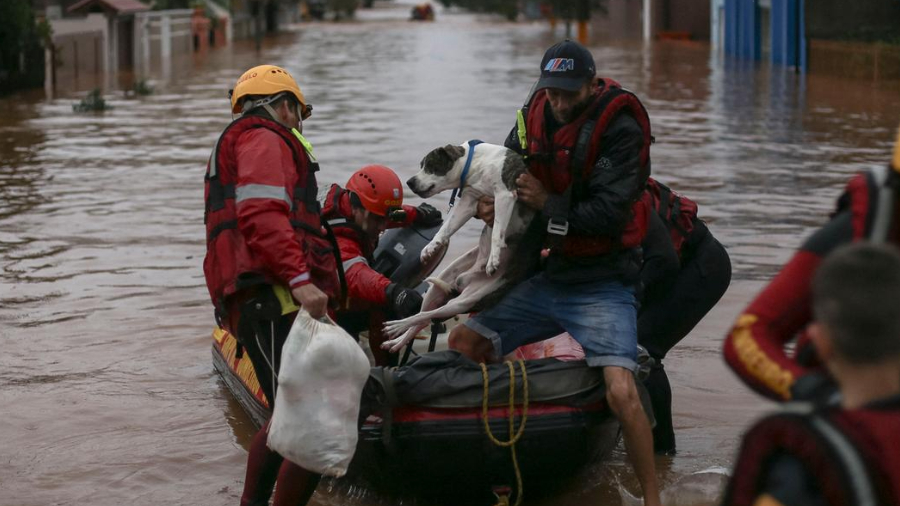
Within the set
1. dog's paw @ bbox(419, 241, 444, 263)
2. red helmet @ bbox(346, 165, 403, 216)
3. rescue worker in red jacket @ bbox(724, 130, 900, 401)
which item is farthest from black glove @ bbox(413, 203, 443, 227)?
rescue worker in red jacket @ bbox(724, 130, 900, 401)

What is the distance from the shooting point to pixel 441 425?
548 cm

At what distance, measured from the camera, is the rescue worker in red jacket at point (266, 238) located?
5.00 metres

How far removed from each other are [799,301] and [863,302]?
22.9 inches

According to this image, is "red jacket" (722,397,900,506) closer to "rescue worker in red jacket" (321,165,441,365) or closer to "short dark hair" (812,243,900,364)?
"short dark hair" (812,243,900,364)

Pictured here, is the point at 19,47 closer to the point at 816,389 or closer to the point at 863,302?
the point at 816,389

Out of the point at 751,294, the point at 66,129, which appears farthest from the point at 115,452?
the point at 66,129

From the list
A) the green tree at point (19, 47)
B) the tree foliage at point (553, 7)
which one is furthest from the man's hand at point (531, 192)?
the tree foliage at point (553, 7)

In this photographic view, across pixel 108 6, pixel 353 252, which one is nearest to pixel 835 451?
pixel 353 252

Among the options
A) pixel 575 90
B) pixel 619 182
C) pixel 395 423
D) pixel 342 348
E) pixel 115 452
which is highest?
pixel 575 90

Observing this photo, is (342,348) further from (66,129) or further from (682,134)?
(66,129)

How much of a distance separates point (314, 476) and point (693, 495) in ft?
5.82

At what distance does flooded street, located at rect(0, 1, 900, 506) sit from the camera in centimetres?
676

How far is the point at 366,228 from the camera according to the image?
6.41 meters

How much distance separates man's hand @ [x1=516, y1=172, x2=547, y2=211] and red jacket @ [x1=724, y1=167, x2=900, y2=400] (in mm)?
2267
